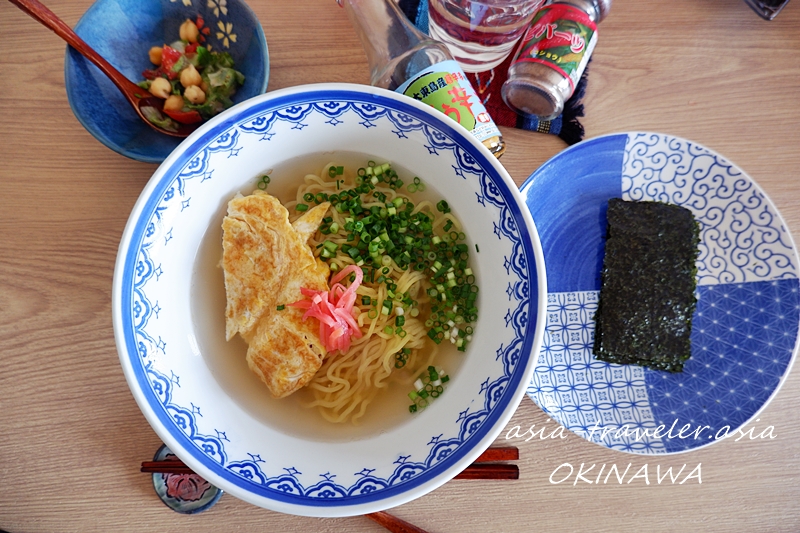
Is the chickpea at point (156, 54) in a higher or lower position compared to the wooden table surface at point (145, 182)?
higher

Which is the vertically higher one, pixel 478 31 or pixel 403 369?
pixel 478 31

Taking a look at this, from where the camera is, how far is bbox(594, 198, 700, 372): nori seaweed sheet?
1728 mm

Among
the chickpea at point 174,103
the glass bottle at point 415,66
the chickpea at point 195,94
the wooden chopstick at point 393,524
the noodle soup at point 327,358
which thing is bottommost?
the wooden chopstick at point 393,524

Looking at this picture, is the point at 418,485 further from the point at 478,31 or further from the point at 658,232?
the point at 478,31

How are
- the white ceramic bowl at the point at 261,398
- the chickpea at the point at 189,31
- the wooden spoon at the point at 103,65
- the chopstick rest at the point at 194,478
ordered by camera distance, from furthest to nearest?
the chickpea at the point at 189,31 → the chopstick rest at the point at 194,478 → the wooden spoon at the point at 103,65 → the white ceramic bowl at the point at 261,398

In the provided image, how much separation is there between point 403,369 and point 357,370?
159 millimetres

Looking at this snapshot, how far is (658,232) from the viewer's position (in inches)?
70.1

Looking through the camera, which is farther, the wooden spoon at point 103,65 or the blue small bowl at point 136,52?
the blue small bowl at point 136,52

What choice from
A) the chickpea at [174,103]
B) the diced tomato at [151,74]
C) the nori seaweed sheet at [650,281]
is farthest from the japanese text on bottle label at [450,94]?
the diced tomato at [151,74]

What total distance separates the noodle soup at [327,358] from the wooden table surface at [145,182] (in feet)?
1.23

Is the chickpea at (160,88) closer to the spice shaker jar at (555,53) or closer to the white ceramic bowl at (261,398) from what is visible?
the white ceramic bowl at (261,398)

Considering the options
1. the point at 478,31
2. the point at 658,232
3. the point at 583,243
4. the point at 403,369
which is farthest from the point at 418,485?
the point at 478,31

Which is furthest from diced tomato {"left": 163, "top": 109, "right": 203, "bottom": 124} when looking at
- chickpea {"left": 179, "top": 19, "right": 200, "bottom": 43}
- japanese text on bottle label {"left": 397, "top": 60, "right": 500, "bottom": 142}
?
japanese text on bottle label {"left": 397, "top": 60, "right": 500, "bottom": 142}

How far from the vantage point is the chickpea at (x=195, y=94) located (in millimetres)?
1606
